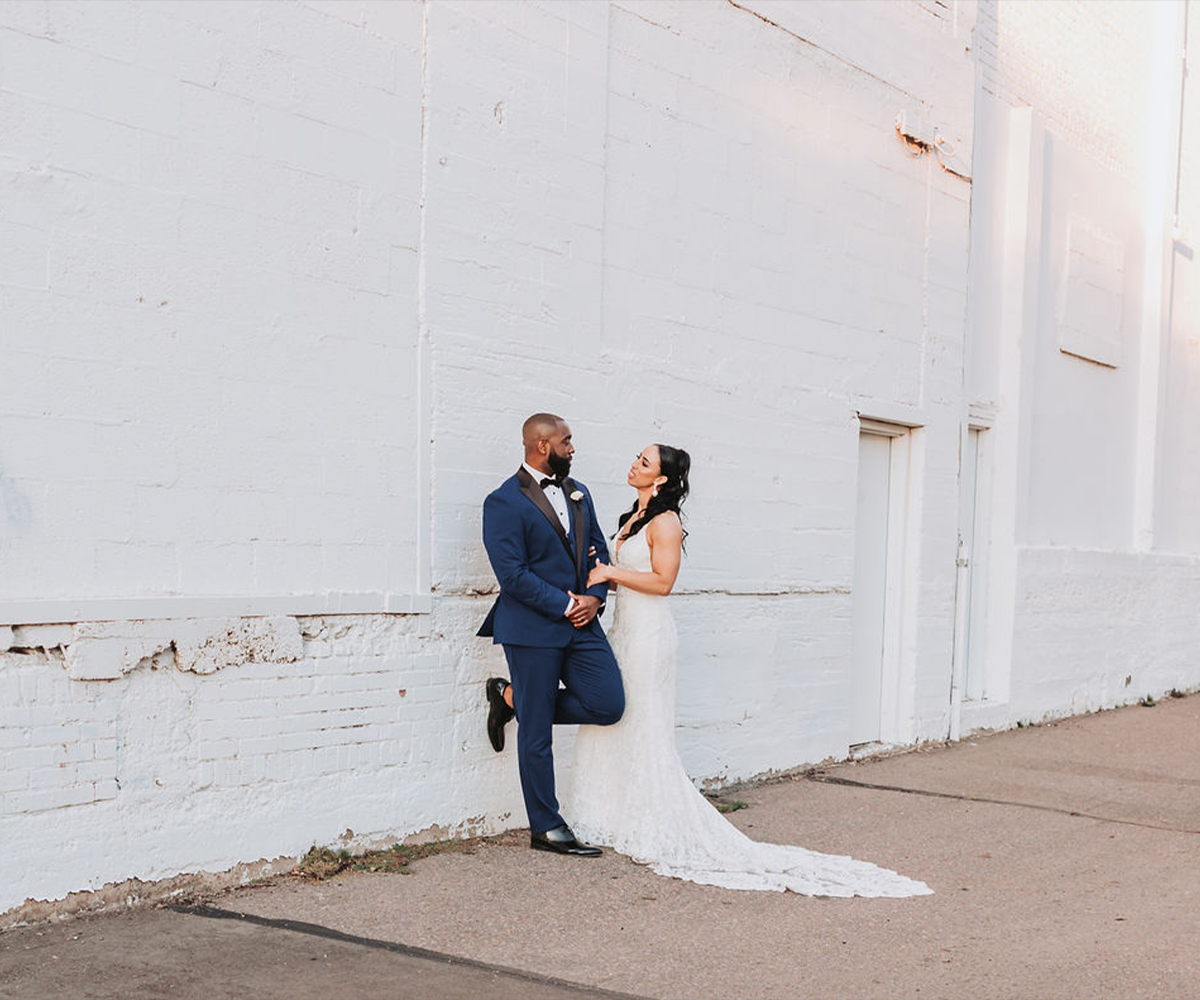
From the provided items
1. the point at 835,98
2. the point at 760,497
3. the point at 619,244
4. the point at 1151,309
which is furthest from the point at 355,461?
the point at 1151,309

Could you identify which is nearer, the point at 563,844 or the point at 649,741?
the point at 563,844

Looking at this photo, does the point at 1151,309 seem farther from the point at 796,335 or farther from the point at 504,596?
the point at 504,596

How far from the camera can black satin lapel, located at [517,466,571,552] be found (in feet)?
21.7

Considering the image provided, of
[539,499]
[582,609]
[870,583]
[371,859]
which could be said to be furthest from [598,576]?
[870,583]

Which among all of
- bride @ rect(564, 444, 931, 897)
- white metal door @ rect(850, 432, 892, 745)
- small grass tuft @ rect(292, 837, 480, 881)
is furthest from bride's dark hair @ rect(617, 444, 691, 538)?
white metal door @ rect(850, 432, 892, 745)

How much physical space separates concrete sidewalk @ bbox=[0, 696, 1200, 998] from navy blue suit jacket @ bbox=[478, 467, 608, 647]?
106cm

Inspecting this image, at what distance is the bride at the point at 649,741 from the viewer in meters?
6.70

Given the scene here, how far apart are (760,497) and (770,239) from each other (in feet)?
5.31

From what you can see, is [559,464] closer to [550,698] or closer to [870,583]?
[550,698]

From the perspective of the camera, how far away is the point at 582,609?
657 centimetres

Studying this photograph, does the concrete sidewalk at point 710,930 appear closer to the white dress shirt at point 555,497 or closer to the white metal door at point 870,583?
the white dress shirt at point 555,497

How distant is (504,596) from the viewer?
659cm

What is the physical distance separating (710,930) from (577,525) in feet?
6.66

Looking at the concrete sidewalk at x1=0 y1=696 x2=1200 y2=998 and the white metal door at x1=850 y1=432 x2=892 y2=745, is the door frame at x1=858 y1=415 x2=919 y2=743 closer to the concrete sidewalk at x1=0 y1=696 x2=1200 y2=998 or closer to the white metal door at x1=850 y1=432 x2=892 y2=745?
the white metal door at x1=850 y1=432 x2=892 y2=745
